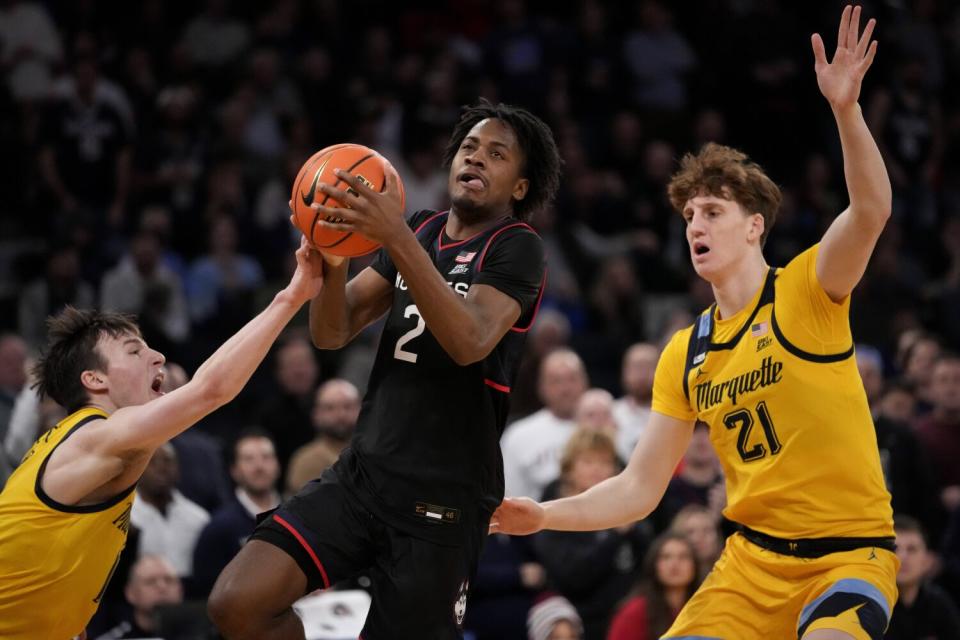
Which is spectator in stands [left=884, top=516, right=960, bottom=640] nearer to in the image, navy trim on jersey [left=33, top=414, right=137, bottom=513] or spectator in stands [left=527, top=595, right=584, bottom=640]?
spectator in stands [left=527, top=595, right=584, bottom=640]

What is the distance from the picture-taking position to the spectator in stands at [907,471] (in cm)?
1023

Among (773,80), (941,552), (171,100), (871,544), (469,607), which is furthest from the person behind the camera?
(773,80)

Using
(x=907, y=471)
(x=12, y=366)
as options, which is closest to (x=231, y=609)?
(x=12, y=366)

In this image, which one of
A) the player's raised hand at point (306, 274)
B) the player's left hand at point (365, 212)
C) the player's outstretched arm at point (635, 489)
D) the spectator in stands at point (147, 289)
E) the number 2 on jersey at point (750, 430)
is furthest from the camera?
the spectator in stands at point (147, 289)

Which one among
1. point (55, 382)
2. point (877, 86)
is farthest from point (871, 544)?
point (877, 86)

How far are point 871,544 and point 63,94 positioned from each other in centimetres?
956

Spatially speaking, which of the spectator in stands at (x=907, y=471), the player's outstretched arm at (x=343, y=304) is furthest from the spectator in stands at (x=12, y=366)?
the spectator in stands at (x=907, y=471)

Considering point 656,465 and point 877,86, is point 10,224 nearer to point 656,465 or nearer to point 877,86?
point 656,465

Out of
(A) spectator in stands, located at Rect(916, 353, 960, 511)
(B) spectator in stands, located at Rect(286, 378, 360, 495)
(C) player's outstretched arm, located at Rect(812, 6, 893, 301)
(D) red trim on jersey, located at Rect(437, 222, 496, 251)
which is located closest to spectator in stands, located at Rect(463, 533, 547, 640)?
(B) spectator in stands, located at Rect(286, 378, 360, 495)

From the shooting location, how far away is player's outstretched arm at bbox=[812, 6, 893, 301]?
202 inches

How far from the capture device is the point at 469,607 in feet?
31.0

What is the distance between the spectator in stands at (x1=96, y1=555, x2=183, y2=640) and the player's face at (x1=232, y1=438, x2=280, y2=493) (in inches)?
36.0

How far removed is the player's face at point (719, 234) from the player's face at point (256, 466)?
13.8 ft

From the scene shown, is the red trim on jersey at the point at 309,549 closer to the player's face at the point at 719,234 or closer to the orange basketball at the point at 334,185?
the orange basketball at the point at 334,185
